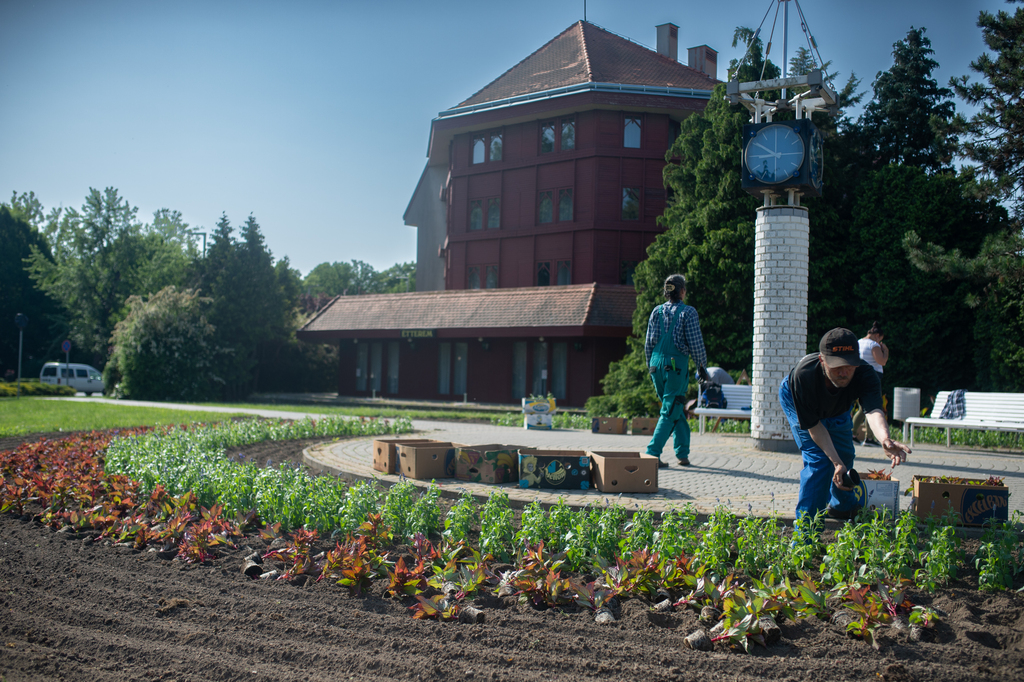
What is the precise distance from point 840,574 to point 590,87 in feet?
84.4

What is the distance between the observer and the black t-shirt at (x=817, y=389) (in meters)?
4.54

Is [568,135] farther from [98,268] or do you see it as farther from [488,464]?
[98,268]

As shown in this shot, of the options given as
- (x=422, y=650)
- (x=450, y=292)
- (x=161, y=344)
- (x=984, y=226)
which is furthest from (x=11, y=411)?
(x=984, y=226)

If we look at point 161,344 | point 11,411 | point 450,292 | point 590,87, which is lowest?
point 11,411

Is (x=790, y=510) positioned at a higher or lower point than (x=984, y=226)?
lower

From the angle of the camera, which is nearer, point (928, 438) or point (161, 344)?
point (928, 438)

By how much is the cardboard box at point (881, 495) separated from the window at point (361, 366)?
2745 centimetres

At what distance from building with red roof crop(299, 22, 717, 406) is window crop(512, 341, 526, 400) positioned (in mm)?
Answer: 41

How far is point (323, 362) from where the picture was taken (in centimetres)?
3691

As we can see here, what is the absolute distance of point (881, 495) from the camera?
513cm

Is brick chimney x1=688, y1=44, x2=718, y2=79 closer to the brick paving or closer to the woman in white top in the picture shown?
the brick paving

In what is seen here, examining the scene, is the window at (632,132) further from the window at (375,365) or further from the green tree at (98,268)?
the green tree at (98,268)

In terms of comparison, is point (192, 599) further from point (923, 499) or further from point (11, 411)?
point (11, 411)

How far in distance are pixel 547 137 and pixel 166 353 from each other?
1815cm
